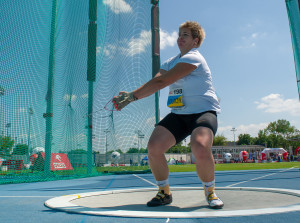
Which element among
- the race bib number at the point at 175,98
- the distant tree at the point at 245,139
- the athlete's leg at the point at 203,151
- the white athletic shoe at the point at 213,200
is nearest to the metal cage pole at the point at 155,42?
the race bib number at the point at 175,98

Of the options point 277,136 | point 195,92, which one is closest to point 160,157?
point 195,92

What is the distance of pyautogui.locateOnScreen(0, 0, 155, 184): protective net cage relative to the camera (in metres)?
7.36

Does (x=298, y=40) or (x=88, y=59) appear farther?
(x=88, y=59)

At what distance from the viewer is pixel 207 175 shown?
2.34m

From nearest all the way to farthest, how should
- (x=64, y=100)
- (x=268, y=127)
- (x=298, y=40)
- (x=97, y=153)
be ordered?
(x=298, y=40), (x=64, y=100), (x=97, y=153), (x=268, y=127)

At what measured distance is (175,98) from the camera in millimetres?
2611

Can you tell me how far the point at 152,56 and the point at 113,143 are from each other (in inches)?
150

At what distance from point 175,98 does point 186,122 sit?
259 mm

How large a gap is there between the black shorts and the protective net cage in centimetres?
600

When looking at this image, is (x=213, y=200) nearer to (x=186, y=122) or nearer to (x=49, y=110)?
(x=186, y=122)

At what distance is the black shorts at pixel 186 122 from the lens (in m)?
2.43

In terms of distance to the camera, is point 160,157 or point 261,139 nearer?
point 160,157

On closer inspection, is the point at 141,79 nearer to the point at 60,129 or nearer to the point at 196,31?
the point at 60,129

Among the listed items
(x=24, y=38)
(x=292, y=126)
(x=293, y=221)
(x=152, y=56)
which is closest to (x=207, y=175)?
(x=293, y=221)
